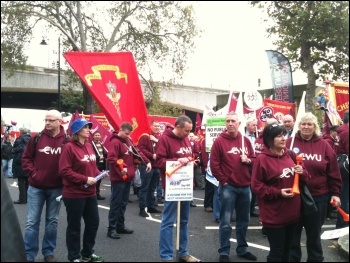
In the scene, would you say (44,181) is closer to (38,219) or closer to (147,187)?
(38,219)

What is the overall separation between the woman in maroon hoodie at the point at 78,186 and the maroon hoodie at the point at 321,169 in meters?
2.44

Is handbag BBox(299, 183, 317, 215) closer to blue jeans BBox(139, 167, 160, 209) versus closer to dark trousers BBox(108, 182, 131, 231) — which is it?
dark trousers BBox(108, 182, 131, 231)

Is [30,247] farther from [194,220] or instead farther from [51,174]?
[194,220]

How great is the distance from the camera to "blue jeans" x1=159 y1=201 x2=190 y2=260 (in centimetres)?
575

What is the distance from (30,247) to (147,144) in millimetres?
4492

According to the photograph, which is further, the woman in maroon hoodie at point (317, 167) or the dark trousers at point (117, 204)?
the dark trousers at point (117, 204)

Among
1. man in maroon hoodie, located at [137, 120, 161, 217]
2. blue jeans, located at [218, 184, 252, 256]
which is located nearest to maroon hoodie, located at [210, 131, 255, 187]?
blue jeans, located at [218, 184, 252, 256]

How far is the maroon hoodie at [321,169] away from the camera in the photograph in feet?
17.3

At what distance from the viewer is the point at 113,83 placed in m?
7.24

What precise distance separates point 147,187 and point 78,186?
177 inches

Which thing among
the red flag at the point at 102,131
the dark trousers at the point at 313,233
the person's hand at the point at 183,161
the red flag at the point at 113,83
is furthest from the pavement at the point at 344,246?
the red flag at the point at 102,131

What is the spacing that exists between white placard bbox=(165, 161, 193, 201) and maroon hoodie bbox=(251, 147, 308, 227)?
128cm

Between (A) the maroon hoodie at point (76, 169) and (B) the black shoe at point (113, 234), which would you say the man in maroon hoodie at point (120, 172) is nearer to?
(B) the black shoe at point (113, 234)

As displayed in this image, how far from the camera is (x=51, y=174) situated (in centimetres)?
578
